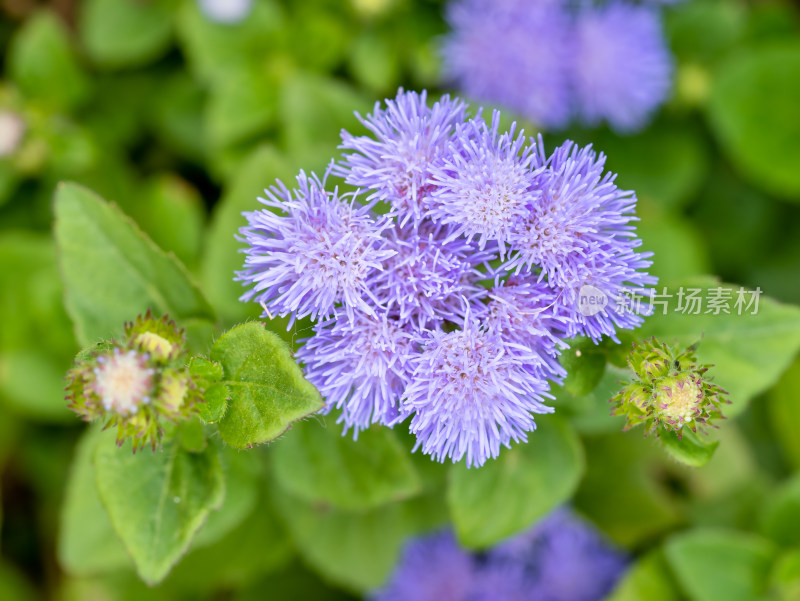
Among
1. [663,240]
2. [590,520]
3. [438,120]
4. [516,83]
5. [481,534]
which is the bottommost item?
[590,520]

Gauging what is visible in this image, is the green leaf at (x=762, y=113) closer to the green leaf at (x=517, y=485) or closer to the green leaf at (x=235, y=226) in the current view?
the green leaf at (x=517, y=485)

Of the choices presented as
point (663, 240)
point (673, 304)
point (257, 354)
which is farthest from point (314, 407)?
point (663, 240)

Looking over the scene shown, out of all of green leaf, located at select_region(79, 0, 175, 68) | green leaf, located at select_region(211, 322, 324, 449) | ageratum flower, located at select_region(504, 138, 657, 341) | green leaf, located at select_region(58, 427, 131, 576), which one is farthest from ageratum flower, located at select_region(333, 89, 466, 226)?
green leaf, located at select_region(79, 0, 175, 68)

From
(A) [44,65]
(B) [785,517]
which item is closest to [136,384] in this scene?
(B) [785,517]

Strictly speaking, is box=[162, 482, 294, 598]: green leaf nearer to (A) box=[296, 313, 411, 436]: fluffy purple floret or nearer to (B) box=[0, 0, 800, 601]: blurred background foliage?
(B) box=[0, 0, 800, 601]: blurred background foliage

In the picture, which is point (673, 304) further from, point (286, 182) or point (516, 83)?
point (516, 83)

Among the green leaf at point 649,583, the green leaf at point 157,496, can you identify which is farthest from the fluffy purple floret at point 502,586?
the green leaf at point 157,496
